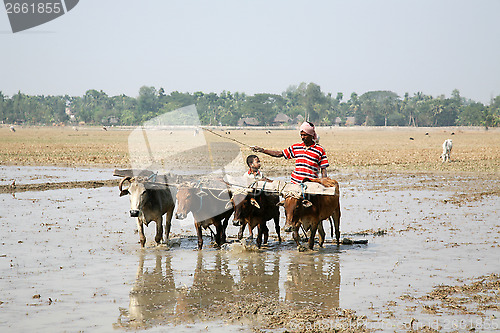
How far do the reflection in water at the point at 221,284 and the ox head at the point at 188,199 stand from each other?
895 millimetres

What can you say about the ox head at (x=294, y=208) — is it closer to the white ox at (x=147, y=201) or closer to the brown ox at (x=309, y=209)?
the brown ox at (x=309, y=209)

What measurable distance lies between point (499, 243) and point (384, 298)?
16.2 feet

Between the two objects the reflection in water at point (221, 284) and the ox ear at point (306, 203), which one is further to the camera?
the ox ear at point (306, 203)

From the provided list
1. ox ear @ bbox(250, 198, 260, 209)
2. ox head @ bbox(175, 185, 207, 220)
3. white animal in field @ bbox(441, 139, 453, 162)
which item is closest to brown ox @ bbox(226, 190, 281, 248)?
ox ear @ bbox(250, 198, 260, 209)

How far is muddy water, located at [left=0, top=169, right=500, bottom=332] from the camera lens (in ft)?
23.2

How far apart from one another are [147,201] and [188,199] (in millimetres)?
955

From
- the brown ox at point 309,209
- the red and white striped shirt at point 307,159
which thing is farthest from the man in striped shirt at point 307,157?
the brown ox at point 309,209

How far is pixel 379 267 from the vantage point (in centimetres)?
971

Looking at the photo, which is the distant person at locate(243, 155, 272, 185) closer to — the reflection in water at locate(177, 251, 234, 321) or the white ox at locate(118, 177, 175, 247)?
the white ox at locate(118, 177, 175, 247)

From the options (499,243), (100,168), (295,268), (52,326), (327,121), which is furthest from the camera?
(327,121)

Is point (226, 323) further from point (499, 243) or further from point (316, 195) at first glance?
point (499, 243)

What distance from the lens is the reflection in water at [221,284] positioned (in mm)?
7312

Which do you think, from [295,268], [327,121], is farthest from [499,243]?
[327,121]

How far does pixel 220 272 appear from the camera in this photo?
9.48 m
